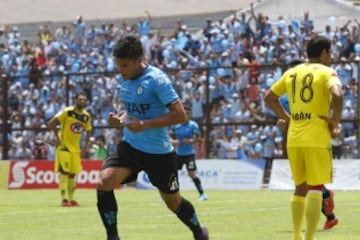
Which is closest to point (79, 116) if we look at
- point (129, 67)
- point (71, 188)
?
point (71, 188)

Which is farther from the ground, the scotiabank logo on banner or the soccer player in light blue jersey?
the soccer player in light blue jersey

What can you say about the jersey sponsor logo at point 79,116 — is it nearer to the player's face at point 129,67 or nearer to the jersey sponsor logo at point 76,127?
the jersey sponsor logo at point 76,127

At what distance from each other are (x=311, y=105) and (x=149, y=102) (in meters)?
1.75

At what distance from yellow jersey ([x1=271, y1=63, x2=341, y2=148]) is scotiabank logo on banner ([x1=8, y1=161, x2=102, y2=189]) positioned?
21.0 metres

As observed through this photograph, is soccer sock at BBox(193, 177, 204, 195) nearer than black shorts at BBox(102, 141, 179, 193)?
No

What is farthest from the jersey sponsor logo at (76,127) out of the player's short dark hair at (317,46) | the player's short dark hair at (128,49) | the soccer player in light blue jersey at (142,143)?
the player's short dark hair at (128,49)

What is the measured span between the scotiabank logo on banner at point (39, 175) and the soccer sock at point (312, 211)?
21.2m

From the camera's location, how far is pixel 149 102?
10938 mm

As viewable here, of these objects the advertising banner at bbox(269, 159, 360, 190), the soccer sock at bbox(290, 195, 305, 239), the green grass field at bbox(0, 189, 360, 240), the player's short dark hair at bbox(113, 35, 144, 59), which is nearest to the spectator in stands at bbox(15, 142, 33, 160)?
the advertising banner at bbox(269, 159, 360, 190)

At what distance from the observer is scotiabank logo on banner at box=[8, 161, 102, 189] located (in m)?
32.2

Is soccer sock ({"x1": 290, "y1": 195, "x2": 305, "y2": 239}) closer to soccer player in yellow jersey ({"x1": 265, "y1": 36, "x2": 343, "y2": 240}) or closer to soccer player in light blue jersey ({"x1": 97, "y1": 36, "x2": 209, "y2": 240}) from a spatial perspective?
soccer player in yellow jersey ({"x1": 265, "y1": 36, "x2": 343, "y2": 240})

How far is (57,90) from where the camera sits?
35.7 m

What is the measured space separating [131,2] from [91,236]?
4740 cm

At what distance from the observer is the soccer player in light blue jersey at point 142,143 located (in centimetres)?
1078
